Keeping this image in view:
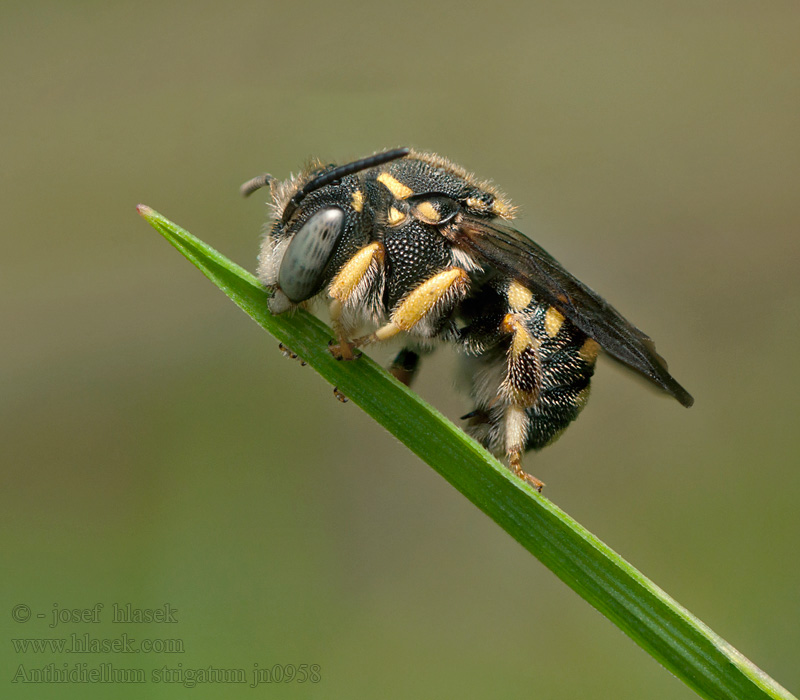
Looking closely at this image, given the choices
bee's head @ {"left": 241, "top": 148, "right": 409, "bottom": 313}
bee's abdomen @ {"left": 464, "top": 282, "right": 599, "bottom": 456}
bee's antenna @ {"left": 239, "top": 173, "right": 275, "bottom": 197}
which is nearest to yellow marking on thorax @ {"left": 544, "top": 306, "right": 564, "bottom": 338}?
bee's abdomen @ {"left": 464, "top": 282, "right": 599, "bottom": 456}

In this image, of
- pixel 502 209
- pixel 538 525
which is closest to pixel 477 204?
pixel 502 209

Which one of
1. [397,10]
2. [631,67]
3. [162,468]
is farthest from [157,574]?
[631,67]

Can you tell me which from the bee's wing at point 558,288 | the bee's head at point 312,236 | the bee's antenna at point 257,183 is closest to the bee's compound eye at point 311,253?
the bee's head at point 312,236

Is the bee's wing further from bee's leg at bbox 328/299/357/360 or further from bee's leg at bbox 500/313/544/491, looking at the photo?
bee's leg at bbox 328/299/357/360

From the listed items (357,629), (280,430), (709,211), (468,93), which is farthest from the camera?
(468,93)

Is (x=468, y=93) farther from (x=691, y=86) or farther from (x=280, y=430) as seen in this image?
(x=280, y=430)

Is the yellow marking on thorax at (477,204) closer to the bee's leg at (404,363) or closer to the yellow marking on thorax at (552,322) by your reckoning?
the yellow marking on thorax at (552,322)
